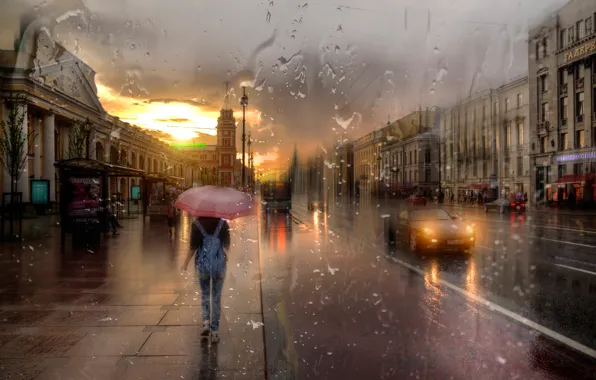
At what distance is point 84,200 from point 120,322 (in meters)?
9.31

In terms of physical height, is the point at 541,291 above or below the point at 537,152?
below

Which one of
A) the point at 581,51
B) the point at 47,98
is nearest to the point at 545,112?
the point at 581,51

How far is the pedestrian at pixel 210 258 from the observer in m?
5.46

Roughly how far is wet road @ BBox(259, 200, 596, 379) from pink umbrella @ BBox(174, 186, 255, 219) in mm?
1669

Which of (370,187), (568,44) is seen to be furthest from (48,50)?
(370,187)

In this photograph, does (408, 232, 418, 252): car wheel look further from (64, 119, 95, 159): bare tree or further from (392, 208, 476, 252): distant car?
(64, 119, 95, 159): bare tree

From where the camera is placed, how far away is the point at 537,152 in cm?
4691

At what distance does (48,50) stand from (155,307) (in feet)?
118

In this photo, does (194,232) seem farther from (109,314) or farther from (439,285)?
(439,285)

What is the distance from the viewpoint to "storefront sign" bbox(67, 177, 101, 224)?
45.7 ft

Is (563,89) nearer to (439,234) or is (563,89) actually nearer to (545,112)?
(545,112)

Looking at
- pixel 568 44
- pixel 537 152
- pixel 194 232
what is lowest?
pixel 194 232

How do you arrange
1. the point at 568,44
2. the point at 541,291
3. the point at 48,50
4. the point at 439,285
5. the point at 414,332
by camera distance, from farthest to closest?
the point at 568,44 < the point at 48,50 < the point at 439,285 < the point at 541,291 < the point at 414,332

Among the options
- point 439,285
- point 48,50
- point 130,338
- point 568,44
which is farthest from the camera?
point 568,44
